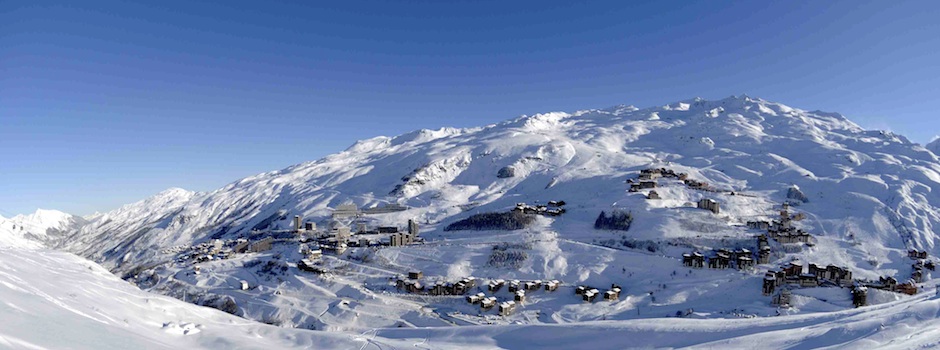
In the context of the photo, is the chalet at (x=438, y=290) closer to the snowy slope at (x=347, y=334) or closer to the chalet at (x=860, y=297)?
the snowy slope at (x=347, y=334)

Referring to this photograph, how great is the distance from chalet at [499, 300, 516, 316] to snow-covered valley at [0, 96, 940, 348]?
27 cm

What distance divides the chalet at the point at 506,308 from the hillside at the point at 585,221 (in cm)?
97

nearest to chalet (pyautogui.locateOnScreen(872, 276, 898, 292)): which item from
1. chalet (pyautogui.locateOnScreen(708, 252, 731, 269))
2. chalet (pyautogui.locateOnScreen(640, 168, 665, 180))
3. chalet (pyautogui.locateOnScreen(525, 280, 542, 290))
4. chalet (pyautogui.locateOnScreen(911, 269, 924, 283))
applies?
chalet (pyautogui.locateOnScreen(911, 269, 924, 283))

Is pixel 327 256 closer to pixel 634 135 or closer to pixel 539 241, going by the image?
pixel 539 241

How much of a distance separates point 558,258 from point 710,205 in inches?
1182

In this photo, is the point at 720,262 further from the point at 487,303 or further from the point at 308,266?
the point at 308,266

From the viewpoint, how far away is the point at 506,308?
4275 cm

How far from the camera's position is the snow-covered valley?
1220 centimetres

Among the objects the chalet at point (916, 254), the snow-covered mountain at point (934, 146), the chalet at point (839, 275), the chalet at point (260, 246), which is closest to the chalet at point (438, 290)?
the chalet at point (260, 246)

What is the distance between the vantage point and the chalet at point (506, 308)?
42688mm

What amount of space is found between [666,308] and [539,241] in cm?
2064

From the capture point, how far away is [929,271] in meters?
51.3

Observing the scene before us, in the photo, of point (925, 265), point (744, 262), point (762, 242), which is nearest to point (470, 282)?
point (744, 262)

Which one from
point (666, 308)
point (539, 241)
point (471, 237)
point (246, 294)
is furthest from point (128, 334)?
point (471, 237)
